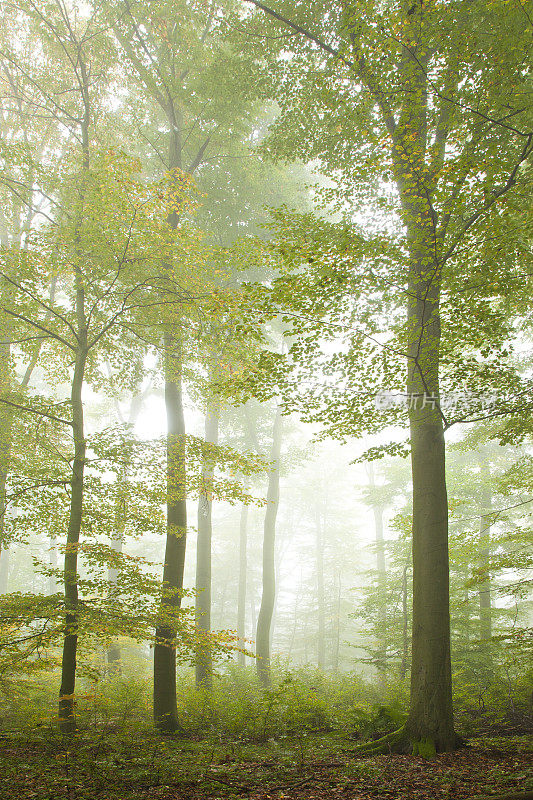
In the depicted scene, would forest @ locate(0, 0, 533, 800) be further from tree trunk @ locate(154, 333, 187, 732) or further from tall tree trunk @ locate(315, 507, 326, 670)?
tall tree trunk @ locate(315, 507, 326, 670)

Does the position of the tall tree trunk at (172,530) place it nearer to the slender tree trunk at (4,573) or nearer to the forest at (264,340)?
the forest at (264,340)

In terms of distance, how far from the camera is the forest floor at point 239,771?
11.4 feet

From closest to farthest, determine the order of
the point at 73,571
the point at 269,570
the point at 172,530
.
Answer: the point at 73,571 < the point at 172,530 < the point at 269,570

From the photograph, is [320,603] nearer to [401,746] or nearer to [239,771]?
[401,746]

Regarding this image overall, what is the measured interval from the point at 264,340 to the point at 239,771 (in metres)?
5.54

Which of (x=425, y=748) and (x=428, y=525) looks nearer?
(x=425, y=748)

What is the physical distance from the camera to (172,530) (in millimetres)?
7328

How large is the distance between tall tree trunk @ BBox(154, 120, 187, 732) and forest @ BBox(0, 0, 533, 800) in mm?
51

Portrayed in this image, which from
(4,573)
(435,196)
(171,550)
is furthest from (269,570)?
(4,573)

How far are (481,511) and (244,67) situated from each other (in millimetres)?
14105

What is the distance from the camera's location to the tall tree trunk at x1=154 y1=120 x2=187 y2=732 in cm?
686

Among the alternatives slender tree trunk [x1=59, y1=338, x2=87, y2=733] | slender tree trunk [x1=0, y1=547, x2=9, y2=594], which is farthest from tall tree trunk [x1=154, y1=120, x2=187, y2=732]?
slender tree trunk [x1=0, y1=547, x2=9, y2=594]

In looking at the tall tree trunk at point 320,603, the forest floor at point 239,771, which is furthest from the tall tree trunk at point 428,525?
the tall tree trunk at point 320,603

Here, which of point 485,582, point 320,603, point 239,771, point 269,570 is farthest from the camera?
point 320,603
